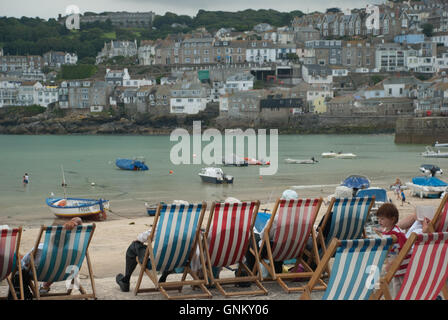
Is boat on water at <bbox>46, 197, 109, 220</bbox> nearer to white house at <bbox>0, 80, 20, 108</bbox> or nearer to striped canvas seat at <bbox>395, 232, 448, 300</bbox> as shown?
striped canvas seat at <bbox>395, 232, 448, 300</bbox>

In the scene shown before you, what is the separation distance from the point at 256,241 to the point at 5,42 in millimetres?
142084

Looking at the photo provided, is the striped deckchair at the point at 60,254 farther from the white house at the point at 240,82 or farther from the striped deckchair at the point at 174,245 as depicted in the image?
the white house at the point at 240,82

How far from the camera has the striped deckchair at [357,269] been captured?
145 inches

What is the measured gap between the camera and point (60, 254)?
482 cm

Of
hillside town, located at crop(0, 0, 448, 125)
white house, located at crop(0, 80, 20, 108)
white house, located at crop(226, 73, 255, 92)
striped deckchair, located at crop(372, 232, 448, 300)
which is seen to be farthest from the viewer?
white house, located at crop(0, 80, 20, 108)

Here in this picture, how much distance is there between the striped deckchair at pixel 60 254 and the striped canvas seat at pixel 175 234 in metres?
0.49

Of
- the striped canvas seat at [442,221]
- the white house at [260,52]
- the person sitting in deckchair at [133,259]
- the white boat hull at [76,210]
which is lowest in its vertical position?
the white boat hull at [76,210]

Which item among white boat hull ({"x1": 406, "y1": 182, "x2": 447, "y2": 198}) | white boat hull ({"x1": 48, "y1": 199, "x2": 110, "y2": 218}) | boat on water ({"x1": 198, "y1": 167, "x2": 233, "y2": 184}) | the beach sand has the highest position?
the beach sand

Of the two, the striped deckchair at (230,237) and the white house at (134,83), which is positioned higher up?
the white house at (134,83)

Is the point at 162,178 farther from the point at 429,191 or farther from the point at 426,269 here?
the point at 426,269

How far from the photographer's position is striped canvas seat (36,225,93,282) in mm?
4762

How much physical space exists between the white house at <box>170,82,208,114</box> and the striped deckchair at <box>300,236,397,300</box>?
7339 centimetres

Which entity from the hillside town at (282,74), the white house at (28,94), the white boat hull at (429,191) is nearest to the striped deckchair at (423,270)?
the white boat hull at (429,191)

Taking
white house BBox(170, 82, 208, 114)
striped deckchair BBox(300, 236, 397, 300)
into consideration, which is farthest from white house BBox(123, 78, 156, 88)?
striped deckchair BBox(300, 236, 397, 300)
